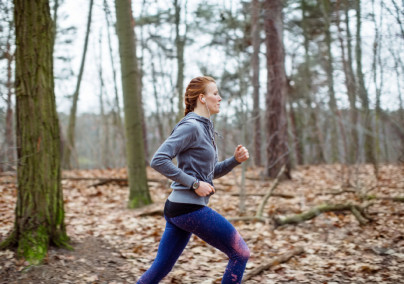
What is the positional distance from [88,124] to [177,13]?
3267cm

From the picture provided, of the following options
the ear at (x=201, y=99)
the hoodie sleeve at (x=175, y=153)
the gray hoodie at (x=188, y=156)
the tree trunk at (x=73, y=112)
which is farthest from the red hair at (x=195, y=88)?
the tree trunk at (x=73, y=112)

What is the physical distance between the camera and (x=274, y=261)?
432cm

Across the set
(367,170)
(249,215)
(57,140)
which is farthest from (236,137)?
(367,170)

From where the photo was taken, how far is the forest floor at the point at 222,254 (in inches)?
155

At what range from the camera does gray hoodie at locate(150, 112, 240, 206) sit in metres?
2.39

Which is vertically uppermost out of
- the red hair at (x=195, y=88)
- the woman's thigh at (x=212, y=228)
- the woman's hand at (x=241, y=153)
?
the red hair at (x=195, y=88)

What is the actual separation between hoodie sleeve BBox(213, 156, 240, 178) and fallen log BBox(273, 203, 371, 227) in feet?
10.4

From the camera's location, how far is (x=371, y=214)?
5957 millimetres

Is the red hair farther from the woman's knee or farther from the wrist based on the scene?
the woman's knee

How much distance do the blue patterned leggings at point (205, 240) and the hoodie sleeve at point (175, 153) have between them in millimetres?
278

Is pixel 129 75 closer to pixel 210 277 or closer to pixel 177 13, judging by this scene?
pixel 177 13

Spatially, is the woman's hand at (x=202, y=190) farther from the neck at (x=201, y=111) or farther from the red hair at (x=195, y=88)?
the red hair at (x=195, y=88)

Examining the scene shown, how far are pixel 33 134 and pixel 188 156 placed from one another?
2347 mm

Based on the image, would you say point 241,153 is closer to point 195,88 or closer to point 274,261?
point 195,88
